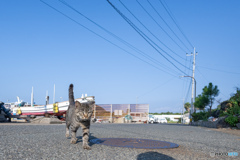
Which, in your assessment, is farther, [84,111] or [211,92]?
[211,92]

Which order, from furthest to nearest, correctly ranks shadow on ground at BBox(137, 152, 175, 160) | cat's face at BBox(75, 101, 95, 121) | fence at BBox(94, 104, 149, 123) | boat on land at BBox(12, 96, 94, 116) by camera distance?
fence at BBox(94, 104, 149, 123), boat on land at BBox(12, 96, 94, 116), cat's face at BBox(75, 101, 95, 121), shadow on ground at BBox(137, 152, 175, 160)

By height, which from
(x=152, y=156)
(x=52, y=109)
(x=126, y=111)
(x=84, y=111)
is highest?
(x=84, y=111)

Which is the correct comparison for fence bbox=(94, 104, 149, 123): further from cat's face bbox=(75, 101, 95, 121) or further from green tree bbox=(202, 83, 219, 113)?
cat's face bbox=(75, 101, 95, 121)

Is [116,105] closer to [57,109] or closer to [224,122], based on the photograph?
[57,109]

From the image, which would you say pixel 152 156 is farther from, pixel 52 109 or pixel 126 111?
pixel 126 111

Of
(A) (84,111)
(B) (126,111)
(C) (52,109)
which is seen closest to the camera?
(A) (84,111)

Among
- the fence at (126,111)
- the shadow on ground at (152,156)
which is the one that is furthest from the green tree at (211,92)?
the shadow on ground at (152,156)

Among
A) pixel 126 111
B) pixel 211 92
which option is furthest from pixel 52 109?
pixel 211 92

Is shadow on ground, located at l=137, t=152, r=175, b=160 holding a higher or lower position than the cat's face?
lower

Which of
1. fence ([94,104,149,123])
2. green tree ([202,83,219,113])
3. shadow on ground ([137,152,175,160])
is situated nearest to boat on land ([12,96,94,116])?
fence ([94,104,149,123])

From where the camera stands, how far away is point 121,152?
4.44 meters

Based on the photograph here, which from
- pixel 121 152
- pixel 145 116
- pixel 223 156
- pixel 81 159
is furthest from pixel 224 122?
pixel 145 116

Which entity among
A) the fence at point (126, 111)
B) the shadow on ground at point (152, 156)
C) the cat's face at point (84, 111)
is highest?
the cat's face at point (84, 111)

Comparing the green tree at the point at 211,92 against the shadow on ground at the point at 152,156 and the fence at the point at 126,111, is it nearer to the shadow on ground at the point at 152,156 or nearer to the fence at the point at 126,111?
the fence at the point at 126,111
